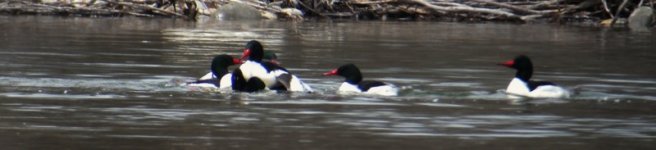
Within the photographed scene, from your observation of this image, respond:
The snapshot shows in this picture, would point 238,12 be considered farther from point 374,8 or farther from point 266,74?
point 266,74

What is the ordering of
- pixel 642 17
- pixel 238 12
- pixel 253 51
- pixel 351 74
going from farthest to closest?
pixel 238 12 → pixel 642 17 → pixel 253 51 → pixel 351 74

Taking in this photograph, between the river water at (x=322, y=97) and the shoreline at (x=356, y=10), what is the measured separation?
7424 mm

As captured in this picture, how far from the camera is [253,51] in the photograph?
58.2 ft

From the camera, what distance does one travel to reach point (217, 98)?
1527cm

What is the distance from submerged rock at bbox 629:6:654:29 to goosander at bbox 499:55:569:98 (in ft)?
62.5

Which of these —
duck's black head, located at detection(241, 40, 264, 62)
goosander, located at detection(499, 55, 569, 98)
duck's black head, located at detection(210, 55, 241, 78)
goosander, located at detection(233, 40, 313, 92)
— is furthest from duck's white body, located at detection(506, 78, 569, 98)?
duck's black head, located at detection(210, 55, 241, 78)

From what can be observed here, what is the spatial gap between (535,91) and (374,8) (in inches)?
863

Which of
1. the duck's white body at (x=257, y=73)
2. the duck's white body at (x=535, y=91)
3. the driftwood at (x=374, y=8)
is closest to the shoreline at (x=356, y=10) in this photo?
the driftwood at (x=374, y=8)

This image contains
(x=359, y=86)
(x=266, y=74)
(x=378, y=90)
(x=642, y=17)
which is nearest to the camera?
(x=378, y=90)

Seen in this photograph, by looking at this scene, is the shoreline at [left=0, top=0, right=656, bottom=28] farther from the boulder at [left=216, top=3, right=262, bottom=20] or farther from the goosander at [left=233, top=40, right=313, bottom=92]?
the goosander at [left=233, top=40, right=313, bottom=92]

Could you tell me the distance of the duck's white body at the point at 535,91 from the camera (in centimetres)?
1609

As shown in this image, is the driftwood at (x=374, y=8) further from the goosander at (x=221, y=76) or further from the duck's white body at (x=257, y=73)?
the duck's white body at (x=257, y=73)

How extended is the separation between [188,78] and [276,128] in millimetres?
5958

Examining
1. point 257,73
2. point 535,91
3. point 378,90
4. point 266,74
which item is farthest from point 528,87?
point 257,73
